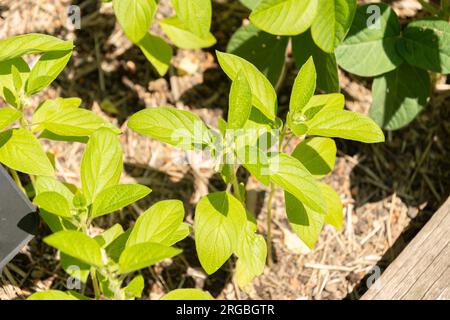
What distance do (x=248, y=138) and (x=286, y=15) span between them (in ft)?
1.22

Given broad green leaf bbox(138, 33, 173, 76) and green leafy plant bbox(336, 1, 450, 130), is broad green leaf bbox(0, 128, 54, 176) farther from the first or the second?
green leafy plant bbox(336, 1, 450, 130)

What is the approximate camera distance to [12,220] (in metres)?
1.54

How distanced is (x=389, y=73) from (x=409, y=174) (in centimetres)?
35

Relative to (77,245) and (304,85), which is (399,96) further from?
(77,245)

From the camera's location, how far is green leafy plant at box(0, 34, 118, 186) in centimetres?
141

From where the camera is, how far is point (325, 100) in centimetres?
158

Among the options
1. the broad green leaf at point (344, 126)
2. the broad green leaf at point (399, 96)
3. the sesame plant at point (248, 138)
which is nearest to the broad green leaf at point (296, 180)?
the sesame plant at point (248, 138)

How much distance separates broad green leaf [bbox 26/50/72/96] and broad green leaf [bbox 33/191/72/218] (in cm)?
28

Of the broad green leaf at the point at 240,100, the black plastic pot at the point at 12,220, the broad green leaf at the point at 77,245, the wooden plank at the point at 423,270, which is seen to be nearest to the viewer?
the broad green leaf at the point at 77,245

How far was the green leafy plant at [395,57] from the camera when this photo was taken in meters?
1.84

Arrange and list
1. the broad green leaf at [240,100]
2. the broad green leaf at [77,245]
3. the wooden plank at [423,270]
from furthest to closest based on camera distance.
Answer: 1. the wooden plank at [423,270]
2. the broad green leaf at [240,100]
3. the broad green leaf at [77,245]

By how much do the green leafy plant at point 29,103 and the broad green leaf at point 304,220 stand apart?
491 millimetres

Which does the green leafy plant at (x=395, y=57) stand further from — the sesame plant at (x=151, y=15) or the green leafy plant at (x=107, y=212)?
the green leafy plant at (x=107, y=212)
